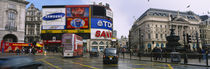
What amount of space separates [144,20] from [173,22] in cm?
1517

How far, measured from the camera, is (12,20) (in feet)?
155

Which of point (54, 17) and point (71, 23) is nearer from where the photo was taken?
point (71, 23)

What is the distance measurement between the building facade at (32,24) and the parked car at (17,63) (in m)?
73.9

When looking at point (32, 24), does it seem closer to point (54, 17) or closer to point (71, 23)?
point (54, 17)

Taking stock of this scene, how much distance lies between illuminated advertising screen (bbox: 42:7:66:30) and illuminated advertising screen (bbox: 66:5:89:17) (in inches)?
86.0

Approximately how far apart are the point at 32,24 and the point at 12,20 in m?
29.6

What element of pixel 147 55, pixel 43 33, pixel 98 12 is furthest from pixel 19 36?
pixel 147 55

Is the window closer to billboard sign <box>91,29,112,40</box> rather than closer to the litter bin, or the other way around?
billboard sign <box>91,29,112,40</box>

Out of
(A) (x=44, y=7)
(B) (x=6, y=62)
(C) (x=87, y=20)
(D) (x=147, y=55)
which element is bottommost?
(D) (x=147, y=55)

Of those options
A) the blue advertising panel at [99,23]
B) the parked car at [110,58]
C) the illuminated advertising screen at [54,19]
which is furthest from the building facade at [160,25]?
the parked car at [110,58]

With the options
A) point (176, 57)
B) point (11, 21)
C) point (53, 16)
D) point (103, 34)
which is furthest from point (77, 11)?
point (176, 57)

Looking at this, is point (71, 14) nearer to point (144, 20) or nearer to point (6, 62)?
point (144, 20)

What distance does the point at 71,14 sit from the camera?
67.1m

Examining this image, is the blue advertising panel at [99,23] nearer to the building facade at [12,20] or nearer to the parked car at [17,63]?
the building facade at [12,20]
